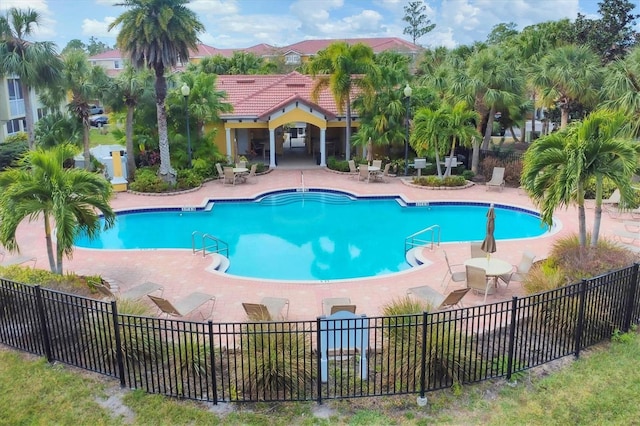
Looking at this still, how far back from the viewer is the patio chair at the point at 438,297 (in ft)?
35.8

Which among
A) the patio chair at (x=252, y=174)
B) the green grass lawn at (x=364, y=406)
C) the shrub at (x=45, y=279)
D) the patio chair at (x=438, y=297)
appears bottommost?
the green grass lawn at (x=364, y=406)

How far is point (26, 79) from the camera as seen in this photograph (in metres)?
22.5

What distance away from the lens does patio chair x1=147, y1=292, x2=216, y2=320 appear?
1061 cm

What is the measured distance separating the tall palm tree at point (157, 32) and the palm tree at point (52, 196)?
37.7ft

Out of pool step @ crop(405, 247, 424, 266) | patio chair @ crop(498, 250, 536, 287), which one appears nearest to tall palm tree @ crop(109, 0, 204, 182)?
pool step @ crop(405, 247, 424, 266)

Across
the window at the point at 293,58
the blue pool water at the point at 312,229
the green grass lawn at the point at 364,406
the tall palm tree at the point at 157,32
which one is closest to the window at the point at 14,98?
the tall palm tree at the point at 157,32

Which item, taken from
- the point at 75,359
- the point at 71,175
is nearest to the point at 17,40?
the point at 71,175

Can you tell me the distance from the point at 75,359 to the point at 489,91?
21.3 m

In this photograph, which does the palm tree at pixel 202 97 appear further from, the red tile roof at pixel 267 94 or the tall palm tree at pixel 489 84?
the tall palm tree at pixel 489 84

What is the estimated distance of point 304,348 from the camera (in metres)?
8.49

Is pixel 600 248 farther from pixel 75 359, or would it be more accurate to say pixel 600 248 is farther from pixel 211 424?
pixel 75 359

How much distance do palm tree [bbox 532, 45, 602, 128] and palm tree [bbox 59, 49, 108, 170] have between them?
20.4 meters

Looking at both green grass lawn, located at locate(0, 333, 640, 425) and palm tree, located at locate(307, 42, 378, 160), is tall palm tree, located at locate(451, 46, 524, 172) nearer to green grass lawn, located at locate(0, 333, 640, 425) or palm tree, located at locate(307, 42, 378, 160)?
palm tree, located at locate(307, 42, 378, 160)

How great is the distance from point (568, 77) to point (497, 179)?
5.70 metres
